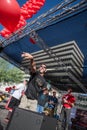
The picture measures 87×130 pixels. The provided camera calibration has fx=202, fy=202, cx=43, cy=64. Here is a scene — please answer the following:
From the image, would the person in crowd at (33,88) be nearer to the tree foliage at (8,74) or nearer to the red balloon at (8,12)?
the red balloon at (8,12)

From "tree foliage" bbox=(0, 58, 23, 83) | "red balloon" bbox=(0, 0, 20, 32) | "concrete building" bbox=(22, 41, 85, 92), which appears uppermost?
"tree foliage" bbox=(0, 58, 23, 83)

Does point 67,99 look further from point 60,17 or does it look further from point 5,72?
point 5,72

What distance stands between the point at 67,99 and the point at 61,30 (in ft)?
8.90

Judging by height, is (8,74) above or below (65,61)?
above

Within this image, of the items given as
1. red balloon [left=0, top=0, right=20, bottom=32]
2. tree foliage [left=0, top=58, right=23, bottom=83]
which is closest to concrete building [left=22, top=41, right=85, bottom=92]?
red balloon [left=0, top=0, right=20, bottom=32]

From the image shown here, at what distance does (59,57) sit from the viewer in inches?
409

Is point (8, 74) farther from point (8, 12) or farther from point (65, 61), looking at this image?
point (8, 12)

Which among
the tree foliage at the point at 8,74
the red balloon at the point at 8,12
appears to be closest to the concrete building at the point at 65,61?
the red balloon at the point at 8,12

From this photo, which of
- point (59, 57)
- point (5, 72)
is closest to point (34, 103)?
point (59, 57)

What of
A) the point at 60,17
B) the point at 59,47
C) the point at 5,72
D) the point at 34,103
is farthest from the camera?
the point at 5,72

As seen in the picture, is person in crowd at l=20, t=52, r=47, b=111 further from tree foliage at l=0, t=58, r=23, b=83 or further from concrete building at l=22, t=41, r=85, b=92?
tree foliage at l=0, t=58, r=23, b=83

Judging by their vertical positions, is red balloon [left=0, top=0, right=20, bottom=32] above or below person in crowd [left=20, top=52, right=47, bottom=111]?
above

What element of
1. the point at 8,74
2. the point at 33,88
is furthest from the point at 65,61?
the point at 8,74

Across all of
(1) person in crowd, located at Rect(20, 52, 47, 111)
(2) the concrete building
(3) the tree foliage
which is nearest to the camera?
(1) person in crowd, located at Rect(20, 52, 47, 111)
